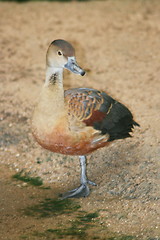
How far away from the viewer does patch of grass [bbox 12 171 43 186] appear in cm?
620

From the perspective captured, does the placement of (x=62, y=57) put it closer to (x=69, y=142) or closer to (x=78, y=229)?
(x=69, y=142)

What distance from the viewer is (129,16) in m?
11.5

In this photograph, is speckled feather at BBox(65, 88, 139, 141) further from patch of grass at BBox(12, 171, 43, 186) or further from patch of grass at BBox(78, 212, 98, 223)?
patch of grass at BBox(12, 171, 43, 186)

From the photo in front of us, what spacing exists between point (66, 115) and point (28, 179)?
130 cm

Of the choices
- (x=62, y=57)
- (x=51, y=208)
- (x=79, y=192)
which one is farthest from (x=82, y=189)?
(x=62, y=57)

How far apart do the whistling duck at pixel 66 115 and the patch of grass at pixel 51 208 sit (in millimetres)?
602

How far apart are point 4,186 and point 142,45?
16.1 feet

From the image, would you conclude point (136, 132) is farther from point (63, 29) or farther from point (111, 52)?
point (63, 29)

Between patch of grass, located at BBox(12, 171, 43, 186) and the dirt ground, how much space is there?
0.17ft

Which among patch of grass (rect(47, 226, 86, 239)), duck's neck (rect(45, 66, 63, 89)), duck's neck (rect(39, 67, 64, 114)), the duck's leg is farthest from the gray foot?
duck's neck (rect(45, 66, 63, 89))

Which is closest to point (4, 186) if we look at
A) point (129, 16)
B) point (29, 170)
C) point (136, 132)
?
point (29, 170)

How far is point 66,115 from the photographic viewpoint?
5.35 m

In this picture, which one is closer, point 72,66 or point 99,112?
point 72,66

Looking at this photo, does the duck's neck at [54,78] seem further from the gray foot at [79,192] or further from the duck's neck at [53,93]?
the gray foot at [79,192]
